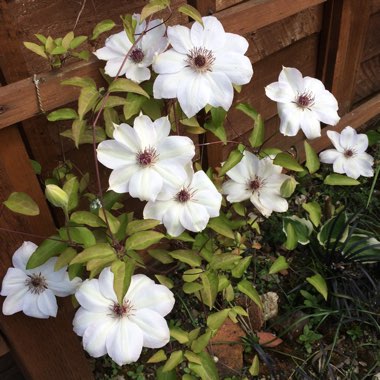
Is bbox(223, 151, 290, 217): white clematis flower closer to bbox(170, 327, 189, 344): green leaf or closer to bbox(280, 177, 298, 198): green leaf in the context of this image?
bbox(280, 177, 298, 198): green leaf

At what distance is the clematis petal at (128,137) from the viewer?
34.8 inches

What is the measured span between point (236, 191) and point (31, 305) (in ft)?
1.85

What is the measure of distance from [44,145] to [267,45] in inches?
32.5

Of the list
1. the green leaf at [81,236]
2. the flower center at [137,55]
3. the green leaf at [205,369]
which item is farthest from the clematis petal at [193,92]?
the green leaf at [205,369]

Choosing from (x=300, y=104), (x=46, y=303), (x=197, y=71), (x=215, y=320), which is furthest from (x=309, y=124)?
(x=46, y=303)

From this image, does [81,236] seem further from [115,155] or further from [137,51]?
[137,51]

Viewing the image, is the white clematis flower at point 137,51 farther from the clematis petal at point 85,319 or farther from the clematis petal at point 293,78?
the clematis petal at point 85,319

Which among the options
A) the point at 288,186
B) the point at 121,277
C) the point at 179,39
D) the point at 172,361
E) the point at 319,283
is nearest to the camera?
the point at 121,277

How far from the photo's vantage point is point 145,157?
89 cm

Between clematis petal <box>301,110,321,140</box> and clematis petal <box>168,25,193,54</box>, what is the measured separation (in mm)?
319

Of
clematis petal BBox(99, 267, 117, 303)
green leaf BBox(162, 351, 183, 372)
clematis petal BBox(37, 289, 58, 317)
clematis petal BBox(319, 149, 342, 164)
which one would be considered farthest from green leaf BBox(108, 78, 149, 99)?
clematis petal BBox(319, 149, 342, 164)

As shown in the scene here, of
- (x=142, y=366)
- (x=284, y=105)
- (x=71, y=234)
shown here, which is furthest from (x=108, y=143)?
(x=142, y=366)

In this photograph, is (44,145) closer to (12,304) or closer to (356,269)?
(12,304)

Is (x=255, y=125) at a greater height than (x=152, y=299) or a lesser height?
greater
